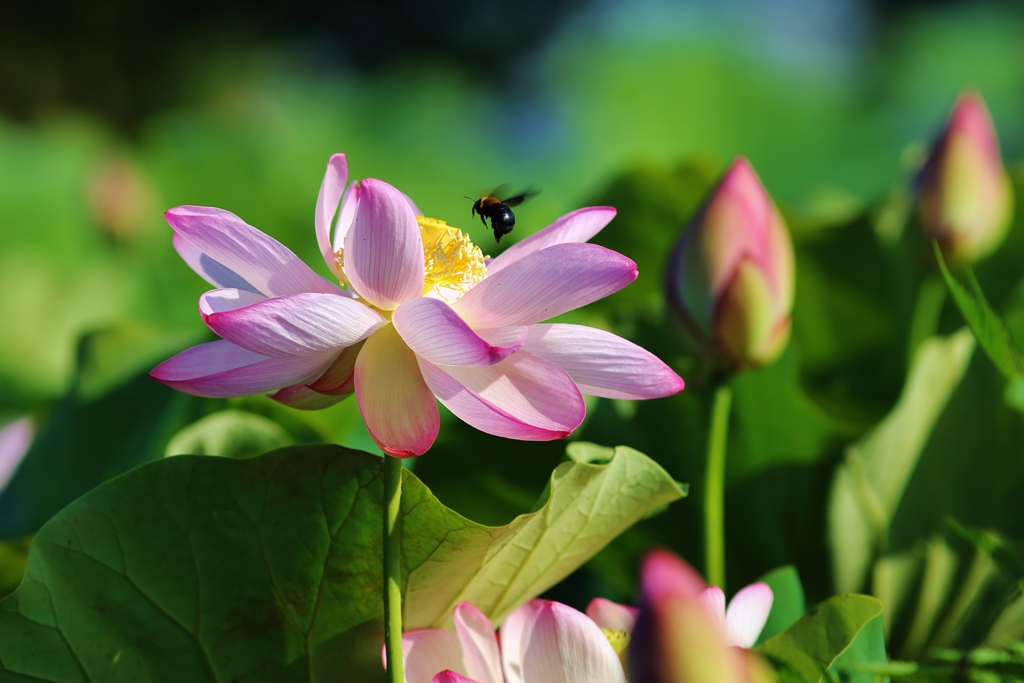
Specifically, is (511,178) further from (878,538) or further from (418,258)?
(418,258)

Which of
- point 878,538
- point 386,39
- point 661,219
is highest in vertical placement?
point 386,39

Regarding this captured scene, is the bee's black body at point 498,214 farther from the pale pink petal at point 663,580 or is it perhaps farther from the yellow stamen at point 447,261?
the pale pink petal at point 663,580

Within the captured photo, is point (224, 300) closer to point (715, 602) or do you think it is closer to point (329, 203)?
point (329, 203)

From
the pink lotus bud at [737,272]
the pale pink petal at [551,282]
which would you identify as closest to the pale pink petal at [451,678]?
the pale pink petal at [551,282]

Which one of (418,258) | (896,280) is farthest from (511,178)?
(418,258)

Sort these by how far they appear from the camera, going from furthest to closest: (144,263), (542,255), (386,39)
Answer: (386,39)
(144,263)
(542,255)
